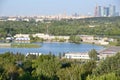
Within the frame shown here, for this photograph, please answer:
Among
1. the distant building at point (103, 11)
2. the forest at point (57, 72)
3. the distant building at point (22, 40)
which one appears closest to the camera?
the forest at point (57, 72)

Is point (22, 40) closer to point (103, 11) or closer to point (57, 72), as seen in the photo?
point (57, 72)

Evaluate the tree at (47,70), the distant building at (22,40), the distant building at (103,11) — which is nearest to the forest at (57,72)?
the tree at (47,70)

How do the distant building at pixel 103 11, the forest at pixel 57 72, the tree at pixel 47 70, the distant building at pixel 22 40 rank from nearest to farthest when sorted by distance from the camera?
the forest at pixel 57 72 < the tree at pixel 47 70 < the distant building at pixel 22 40 < the distant building at pixel 103 11

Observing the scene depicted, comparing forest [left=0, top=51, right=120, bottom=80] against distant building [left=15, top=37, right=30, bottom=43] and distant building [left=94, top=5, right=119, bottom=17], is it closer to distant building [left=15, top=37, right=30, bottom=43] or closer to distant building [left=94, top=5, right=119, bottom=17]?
distant building [left=15, top=37, right=30, bottom=43]

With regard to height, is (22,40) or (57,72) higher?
(57,72)

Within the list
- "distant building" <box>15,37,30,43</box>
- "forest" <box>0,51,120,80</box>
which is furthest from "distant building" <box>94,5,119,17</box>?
"forest" <box>0,51,120,80</box>

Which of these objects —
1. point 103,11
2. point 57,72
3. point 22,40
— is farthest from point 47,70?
point 103,11

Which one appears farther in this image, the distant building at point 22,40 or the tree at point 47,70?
the distant building at point 22,40

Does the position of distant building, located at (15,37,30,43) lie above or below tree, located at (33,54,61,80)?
below

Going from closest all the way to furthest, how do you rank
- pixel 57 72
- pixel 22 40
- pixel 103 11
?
pixel 57 72
pixel 22 40
pixel 103 11

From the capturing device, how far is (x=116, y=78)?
161 inches

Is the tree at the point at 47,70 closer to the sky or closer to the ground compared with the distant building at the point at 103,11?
closer to the sky

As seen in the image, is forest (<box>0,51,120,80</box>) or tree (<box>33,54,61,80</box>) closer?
forest (<box>0,51,120,80</box>)

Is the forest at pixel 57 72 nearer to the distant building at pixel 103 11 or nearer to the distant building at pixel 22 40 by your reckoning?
the distant building at pixel 22 40
